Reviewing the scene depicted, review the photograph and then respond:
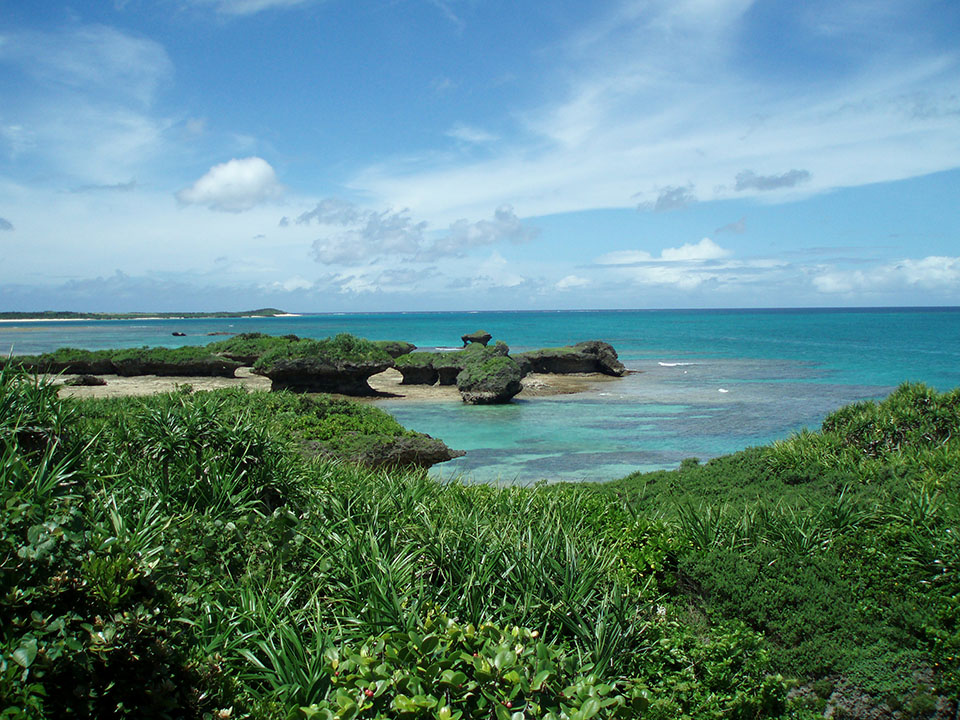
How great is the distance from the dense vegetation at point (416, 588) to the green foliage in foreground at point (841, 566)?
0.9 inches

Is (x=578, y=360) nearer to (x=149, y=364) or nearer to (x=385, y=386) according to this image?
(x=385, y=386)

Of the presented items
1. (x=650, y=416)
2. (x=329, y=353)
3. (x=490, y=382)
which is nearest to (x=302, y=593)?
(x=650, y=416)

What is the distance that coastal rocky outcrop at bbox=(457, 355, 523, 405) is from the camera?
29.0 metres

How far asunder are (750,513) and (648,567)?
1633 millimetres

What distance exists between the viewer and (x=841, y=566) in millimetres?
6281

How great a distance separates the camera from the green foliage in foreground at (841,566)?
5379 mm

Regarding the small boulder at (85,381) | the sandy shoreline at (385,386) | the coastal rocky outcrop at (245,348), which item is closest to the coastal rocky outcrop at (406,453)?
the sandy shoreline at (385,386)

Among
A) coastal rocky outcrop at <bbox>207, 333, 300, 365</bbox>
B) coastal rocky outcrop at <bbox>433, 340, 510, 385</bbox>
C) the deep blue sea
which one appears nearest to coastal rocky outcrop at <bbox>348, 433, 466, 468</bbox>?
the deep blue sea

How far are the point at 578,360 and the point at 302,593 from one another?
119 feet

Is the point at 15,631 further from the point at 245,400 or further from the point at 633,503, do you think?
the point at 245,400

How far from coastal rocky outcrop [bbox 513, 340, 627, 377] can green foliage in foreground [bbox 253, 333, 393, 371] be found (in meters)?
13.6

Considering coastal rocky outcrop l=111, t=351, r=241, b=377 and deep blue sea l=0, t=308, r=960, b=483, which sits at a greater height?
coastal rocky outcrop l=111, t=351, r=241, b=377

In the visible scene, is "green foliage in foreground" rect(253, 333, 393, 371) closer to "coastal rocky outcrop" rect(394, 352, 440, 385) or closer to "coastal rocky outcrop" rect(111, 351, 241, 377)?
"coastal rocky outcrop" rect(394, 352, 440, 385)

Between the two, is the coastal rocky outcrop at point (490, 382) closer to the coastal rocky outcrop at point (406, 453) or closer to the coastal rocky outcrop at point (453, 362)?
the coastal rocky outcrop at point (453, 362)
